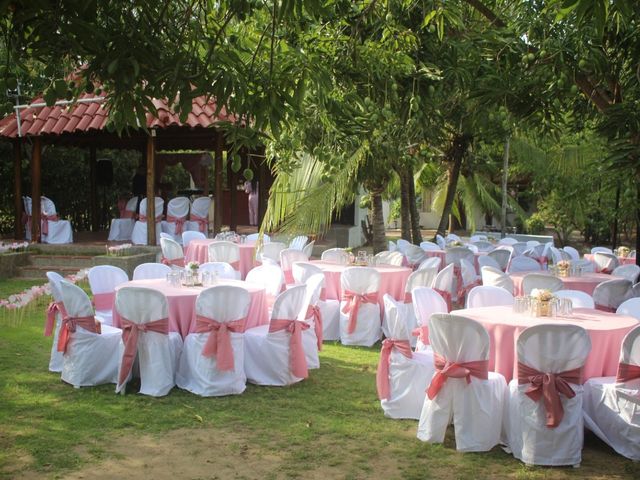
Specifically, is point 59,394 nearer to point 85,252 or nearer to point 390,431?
point 390,431

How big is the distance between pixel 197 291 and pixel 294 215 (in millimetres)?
2185

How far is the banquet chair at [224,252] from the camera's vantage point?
39.4 feet

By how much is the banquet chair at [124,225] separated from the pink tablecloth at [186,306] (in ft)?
30.9

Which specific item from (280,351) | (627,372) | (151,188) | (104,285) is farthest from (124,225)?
Answer: (627,372)

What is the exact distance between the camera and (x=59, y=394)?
654cm

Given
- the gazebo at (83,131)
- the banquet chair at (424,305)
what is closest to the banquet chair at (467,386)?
the banquet chair at (424,305)

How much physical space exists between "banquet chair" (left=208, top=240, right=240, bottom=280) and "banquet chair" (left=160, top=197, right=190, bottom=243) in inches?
165

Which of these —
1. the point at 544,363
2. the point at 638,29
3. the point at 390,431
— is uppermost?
the point at 638,29

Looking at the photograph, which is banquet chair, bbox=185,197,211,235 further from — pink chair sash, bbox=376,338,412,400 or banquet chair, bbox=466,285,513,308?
pink chair sash, bbox=376,338,412,400

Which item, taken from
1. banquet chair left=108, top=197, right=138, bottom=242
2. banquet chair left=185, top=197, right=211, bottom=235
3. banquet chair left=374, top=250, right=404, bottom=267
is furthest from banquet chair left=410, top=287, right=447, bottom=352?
banquet chair left=108, top=197, right=138, bottom=242

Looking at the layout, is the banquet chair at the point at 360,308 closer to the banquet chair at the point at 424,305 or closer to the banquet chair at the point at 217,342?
the banquet chair at the point at 424,305

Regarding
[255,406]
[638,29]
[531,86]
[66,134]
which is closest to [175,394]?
[255,406]

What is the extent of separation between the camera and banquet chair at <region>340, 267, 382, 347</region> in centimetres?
886

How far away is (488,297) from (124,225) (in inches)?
455
